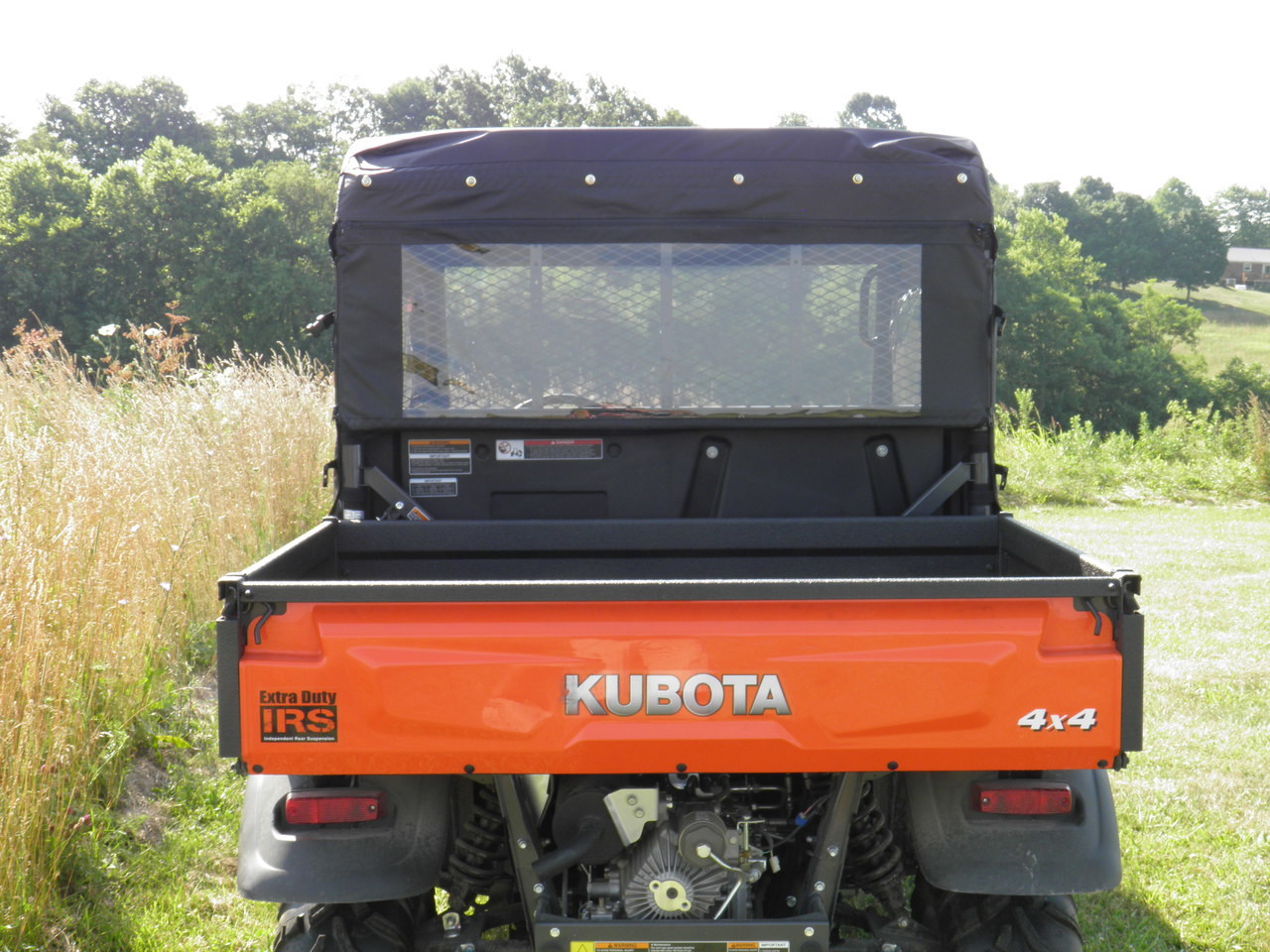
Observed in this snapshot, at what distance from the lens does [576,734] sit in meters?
2.31

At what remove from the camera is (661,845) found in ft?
8.25

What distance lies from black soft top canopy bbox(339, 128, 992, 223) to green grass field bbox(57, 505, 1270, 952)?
7.60 feet

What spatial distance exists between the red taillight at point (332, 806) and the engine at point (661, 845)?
0.42m

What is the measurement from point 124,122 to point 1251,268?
79320 millimetres

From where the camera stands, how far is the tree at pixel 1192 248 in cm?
7150

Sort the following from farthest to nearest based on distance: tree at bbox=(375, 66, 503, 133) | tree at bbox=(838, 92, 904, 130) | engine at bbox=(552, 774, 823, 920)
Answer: tree at bbox=(838, 92, 904, 130) < tree at bbox=(375, 66, 503, 133) < engine at bbox=(552, 774, 823, 920)

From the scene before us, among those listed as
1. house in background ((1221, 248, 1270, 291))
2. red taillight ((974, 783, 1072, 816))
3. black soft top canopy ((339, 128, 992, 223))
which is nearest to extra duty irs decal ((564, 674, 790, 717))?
red taillight ((974, 783, 1072, 816))

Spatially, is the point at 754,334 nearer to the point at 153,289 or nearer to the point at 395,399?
the point at 395,399

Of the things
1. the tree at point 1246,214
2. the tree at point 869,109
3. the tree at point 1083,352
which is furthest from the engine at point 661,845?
the tree at point 869,109

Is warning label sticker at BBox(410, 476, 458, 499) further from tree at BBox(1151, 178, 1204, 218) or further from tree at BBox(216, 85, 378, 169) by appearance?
tree at BBox(1151, 178, 1204, 218)

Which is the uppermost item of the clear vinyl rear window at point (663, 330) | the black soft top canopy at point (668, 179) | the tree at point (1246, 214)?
the tree at point (1246, 214)

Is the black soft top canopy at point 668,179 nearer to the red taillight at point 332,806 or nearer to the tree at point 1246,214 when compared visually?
the red taillight at point 332,806

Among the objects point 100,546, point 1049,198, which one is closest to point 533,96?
point 1049,198

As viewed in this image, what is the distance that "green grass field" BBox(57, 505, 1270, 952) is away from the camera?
350cm
